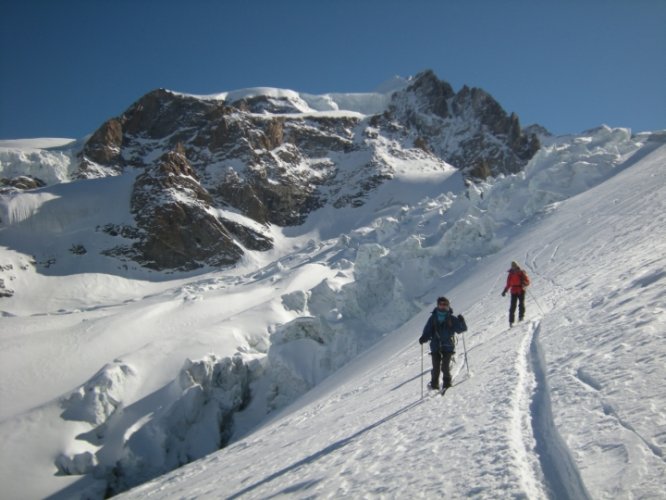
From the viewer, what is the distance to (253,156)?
99.6 metres

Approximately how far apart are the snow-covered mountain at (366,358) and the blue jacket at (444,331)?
2.33 feet

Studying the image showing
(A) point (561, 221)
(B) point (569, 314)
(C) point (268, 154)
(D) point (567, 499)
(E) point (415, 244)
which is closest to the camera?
(D) point (567, 499)

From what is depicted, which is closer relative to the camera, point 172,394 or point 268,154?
point 172,394

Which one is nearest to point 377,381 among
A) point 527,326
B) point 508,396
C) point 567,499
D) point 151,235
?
point 527,326

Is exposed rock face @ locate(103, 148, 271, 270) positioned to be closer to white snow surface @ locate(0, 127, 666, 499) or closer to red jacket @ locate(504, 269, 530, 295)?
white snow surface @ locate(0, 127, 666, 499)

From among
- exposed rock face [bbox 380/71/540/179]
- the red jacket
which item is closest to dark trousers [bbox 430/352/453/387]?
the red jacket

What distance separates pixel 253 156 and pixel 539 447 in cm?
10032

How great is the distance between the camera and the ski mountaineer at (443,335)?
24.2 feet

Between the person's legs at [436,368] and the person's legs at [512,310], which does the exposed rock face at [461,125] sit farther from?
the person's legs at [436,368]

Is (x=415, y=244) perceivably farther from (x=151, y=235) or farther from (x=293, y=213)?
(x=293, y=213)

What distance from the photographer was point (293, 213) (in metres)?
96.9

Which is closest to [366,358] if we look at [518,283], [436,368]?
[518,283]

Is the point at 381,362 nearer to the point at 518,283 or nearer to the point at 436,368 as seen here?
the point at 518,283

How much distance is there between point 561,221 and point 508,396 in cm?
2295
